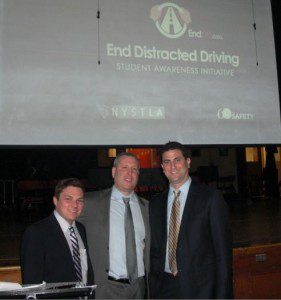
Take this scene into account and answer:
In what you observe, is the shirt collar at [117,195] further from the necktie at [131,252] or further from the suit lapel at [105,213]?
the necktie at [131,252]

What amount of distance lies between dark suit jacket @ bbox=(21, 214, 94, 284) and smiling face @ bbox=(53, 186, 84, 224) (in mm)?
94

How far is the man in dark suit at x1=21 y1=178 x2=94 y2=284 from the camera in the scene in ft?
6.01

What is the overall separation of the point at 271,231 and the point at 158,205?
1.88 metres

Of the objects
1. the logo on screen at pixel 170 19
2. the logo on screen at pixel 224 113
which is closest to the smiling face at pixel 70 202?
the logo on screen at pixel 224 113

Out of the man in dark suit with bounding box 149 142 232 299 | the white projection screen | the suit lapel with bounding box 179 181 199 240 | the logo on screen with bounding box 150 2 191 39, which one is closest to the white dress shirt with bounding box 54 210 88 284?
the man in dark suit with bounding box 149 142 232 299

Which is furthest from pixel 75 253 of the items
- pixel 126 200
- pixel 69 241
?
pixel 126 200

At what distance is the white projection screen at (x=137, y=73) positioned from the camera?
10.2 ft

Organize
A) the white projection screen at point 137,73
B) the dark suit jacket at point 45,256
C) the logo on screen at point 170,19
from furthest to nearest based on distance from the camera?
the logo on screen at point 170,19 < the white projection screen at point 137,73 < the dark suit jacket at point 45,256

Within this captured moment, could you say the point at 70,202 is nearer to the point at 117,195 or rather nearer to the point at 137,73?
the point at 117,195

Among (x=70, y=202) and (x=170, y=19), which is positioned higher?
(x=170, y=19)

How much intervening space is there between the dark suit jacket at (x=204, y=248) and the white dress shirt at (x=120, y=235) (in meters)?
0.23

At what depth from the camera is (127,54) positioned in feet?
11.3

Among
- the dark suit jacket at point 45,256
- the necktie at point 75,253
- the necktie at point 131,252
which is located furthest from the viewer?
the necktie at point 131,252

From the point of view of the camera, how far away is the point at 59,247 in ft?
6.21
